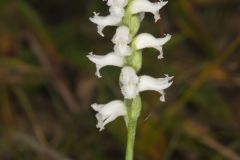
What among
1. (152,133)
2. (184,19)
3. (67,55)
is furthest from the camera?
(67,55)

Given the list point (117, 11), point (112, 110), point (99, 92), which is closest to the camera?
point (117, 11)

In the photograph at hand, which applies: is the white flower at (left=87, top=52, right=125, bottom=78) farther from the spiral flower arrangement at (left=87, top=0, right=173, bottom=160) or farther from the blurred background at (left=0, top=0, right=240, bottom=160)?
the blurred background at (left=0, top=0, right=240, bottom=160)

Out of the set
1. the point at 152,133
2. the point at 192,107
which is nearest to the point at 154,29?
the point at 192,107

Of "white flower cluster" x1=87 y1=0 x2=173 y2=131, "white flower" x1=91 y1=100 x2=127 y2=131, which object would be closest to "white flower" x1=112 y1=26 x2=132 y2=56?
"white flower cluster" x1=87 y1=0 x2=173 y2=131

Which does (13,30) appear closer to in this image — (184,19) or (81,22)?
(81,22)

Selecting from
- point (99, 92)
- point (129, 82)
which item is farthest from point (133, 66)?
point (99, 92)

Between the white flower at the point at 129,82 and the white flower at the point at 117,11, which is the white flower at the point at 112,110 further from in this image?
the white flower at the point at 117,11

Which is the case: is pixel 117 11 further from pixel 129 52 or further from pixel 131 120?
pixel 131 120
